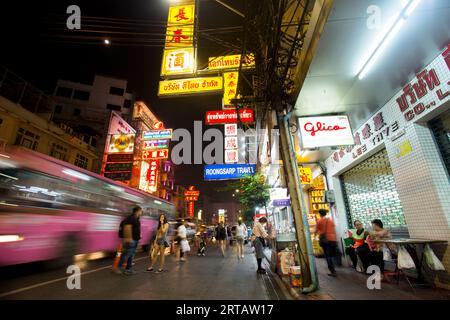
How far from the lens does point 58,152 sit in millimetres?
17750

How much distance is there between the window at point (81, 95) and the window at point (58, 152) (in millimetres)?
18179

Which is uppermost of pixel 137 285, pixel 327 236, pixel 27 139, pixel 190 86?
pixel 27 139

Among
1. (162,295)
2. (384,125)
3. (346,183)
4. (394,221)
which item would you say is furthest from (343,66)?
(162,295)

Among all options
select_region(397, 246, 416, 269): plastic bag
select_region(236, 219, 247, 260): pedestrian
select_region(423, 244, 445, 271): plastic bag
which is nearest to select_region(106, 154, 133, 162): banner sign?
select_region(236, 219, 247, 260): pedestrian

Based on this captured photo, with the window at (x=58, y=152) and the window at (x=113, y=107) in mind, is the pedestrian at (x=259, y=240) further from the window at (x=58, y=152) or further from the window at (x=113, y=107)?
the window at (x=113, y=107)

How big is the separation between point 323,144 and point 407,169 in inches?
81.1

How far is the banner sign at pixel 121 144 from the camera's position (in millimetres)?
18344

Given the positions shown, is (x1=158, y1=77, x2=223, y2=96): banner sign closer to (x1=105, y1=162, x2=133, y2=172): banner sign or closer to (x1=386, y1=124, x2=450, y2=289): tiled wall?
(x1=386, y1=124, x2=450, y2=289): tiled wall

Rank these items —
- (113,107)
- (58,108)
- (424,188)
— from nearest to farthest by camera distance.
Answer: (424,188) < (58,108) < (113,107)

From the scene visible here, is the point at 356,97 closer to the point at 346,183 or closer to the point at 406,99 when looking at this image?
the point at 406,99

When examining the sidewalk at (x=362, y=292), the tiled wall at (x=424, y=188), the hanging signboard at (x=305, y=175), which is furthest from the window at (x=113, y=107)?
the tiled wall at (x=424, y=188)

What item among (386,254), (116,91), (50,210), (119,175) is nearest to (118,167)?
(119,175)

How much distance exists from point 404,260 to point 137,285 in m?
6.14

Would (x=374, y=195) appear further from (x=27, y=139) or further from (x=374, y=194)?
(x=27, y=139)
